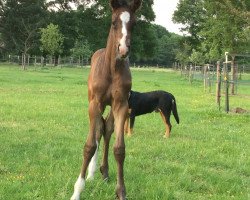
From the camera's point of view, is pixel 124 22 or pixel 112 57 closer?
pixel 124 22

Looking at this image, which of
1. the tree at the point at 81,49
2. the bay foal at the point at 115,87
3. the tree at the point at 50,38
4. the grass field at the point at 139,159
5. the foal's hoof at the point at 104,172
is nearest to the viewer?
the bay foal at the point at 115,87

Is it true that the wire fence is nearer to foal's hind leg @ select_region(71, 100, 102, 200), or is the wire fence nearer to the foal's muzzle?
foal's hind leg @ select_region(71, 100, 102, 200)

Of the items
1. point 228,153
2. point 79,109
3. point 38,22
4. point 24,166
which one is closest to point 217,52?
point 79,109

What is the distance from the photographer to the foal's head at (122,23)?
16.1 feet

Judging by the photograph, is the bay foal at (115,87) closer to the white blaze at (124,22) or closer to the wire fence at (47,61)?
the white blaze at (124,22)

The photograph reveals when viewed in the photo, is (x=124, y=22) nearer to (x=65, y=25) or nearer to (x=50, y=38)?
(x=50, y=38)

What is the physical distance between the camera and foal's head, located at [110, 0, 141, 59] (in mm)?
4910

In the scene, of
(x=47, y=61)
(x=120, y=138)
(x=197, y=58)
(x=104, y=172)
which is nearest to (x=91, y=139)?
(x=120, y=138)

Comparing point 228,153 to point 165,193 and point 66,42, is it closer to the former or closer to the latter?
point 165,193

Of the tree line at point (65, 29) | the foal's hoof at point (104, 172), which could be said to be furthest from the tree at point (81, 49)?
the foal's hoof at point (104, 172)

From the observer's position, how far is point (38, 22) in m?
64.2

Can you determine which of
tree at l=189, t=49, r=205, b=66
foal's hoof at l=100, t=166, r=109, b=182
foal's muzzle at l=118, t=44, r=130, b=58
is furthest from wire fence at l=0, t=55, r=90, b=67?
foal's muzzle at l=118, t=44, r=130, b=58

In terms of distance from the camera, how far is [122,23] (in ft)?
16.8

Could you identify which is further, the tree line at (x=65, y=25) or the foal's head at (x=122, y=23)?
the tree line at (x=65, y=25)
